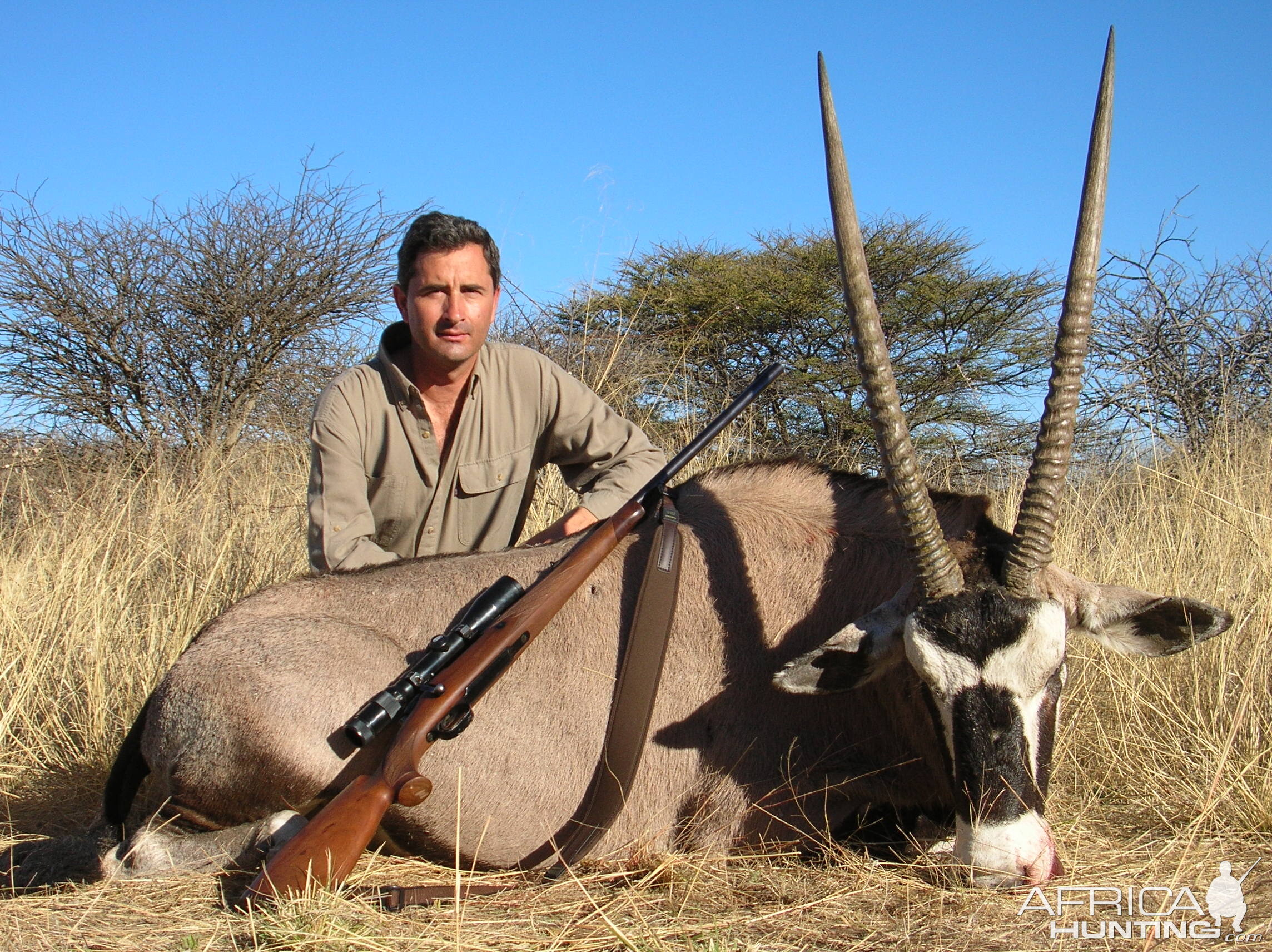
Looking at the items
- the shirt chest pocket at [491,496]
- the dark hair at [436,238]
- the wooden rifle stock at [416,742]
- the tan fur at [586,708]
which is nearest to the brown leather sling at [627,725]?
the tan fur at [586,708]

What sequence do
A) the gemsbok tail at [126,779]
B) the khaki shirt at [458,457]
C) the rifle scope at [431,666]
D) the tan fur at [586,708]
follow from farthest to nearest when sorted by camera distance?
1. the khaki shirt at [458,457]
2. the gemsbok tail at [126,779]
3. the tan fur at [586,708]
4. the rifle scope at [431,666]

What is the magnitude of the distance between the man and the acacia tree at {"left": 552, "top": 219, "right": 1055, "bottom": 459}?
6.36 meters

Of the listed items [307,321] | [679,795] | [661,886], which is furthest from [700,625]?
[307,321]

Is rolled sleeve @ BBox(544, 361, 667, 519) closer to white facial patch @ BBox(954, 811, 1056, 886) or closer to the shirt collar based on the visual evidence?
the shirt collar

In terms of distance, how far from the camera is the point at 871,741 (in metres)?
3.46

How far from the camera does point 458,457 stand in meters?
4.75

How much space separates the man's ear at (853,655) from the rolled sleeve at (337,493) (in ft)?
6.16

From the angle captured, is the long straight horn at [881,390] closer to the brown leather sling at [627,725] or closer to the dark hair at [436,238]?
the brown leather sling at [627,725]

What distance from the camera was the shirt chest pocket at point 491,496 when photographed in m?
4.81

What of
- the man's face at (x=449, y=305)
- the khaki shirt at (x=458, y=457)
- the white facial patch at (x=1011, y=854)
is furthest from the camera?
the man's face at (x=449, y=305)

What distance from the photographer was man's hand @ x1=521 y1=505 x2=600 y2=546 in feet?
14.0

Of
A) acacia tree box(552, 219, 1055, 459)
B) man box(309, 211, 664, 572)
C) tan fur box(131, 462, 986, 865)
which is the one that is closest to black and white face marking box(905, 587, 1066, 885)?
tan fur box(131, 462, 986, 865)

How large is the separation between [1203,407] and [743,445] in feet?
12.7

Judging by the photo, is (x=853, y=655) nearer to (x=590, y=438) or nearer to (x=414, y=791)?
(x=414, y=791)
